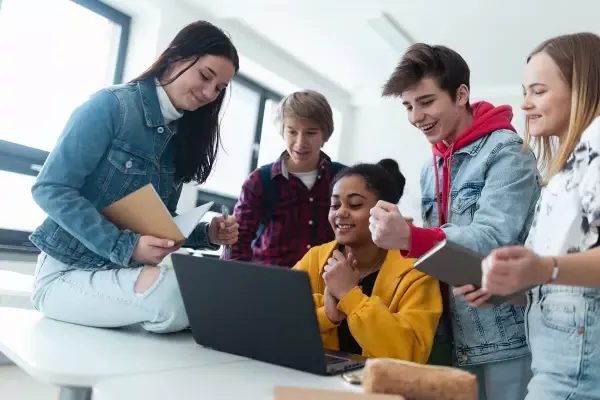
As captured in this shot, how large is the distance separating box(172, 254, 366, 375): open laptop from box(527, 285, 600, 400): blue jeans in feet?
1.07

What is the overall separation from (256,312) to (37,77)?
2900mm

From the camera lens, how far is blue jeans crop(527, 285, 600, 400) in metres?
→ 0.87

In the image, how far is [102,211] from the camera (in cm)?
131

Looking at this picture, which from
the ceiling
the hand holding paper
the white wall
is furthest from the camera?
the white wall

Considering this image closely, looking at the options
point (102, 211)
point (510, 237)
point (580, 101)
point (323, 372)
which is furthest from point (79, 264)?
point (580, 101)

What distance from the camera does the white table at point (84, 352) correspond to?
0.79 metres

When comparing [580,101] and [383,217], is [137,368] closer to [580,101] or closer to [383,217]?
[383,217]

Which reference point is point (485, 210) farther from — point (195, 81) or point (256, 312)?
point (195, 81)

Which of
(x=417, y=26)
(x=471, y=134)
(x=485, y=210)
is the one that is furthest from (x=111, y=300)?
(x=417, y=26)

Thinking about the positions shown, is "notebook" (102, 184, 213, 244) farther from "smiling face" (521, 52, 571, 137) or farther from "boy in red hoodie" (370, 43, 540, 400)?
"smiling face" (521, 52, 571, 137)

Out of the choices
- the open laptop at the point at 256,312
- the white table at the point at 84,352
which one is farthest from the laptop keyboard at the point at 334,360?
the white table at the point at 84,352

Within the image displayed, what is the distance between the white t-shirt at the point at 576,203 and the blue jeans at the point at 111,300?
0.77 metres

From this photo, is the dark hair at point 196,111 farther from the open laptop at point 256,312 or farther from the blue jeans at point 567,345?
the blue jeans at point 567,345

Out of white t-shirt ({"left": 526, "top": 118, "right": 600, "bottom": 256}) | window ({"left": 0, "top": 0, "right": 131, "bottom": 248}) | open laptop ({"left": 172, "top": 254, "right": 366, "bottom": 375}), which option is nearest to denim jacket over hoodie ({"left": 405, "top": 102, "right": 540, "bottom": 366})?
white t-shirt ({"left": 526, "top": 118, "right": 600, "bottom": 256})
